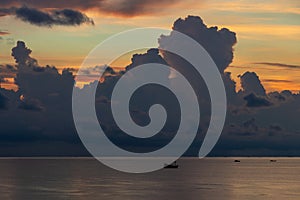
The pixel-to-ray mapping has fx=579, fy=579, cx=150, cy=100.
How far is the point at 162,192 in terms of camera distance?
169m

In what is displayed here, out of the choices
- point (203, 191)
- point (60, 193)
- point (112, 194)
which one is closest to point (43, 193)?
point (60, 193)

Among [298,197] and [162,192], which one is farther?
[162,192]

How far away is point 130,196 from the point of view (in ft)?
506

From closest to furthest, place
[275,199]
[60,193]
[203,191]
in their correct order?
[275,199], [60,193], [203,191]

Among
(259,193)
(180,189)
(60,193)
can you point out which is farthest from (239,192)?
(60,193)

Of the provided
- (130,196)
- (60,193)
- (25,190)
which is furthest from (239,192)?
(25,190)

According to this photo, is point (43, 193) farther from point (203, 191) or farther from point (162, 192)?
point (203, 191)

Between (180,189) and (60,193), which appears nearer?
(60,193)

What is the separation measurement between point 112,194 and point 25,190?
3300 cm

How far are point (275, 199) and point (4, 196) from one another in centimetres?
7199

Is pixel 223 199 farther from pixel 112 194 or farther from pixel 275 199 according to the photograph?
pixel 112 194

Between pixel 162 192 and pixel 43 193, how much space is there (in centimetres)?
3420

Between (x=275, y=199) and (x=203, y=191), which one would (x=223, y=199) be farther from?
(x=203, y=191)

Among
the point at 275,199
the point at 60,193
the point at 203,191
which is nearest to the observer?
the point at 275,199
